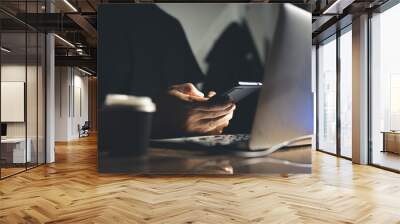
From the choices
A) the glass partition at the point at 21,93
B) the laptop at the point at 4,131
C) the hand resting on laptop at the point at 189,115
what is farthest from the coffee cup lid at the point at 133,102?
the laptop at the point at 4,131

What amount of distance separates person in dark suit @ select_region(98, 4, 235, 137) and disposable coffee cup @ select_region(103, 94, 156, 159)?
4.8 inches

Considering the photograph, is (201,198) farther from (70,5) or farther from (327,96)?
(327,96)

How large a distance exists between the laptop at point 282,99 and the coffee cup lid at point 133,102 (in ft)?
1.91

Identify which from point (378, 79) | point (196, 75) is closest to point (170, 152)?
point (196, 75)

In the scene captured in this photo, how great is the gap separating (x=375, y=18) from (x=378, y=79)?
1282 mm

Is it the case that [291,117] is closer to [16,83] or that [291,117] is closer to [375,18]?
[375,18]

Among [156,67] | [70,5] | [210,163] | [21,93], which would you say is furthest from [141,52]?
[21,93]

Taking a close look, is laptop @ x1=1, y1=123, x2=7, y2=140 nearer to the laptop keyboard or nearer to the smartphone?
the laptop keyboard

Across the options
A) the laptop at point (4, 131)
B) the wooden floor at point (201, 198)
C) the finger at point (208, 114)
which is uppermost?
the finger at point (208, 114)

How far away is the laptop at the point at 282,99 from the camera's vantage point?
20.9ft

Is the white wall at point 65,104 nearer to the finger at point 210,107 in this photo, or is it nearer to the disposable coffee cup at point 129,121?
the disposable coffee cup at point 129,121

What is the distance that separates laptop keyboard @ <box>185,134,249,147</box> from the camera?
6.37 metres

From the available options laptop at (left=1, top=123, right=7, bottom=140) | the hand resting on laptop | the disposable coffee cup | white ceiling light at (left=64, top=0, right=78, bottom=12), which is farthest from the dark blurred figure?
laptop at (left=1, top=123, right=7, bottom=140)

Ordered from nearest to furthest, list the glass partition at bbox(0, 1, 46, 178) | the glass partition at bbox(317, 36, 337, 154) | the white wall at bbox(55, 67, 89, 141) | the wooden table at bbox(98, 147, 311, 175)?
the wooden table at bbox(98, 147, 311, 175), the glass partition at bbox(0, 1, 46, 178), the glass partition at bbox(317, 36, 337, 154), the white wall at bbox(55, 67, 89, 141)
